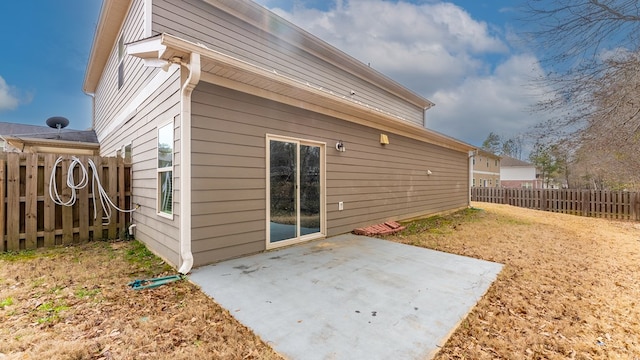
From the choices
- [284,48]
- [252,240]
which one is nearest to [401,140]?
[284,48]

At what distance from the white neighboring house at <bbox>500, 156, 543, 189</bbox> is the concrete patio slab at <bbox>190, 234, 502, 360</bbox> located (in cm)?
3833

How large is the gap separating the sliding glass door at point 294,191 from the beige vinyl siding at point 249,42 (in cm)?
271

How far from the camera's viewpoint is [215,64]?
348 centimetres

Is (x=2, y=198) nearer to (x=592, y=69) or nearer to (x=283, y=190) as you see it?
(x=283, y=190)

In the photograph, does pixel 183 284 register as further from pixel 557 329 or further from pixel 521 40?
pixel 521 40

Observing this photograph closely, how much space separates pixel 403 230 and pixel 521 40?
449 centimetres

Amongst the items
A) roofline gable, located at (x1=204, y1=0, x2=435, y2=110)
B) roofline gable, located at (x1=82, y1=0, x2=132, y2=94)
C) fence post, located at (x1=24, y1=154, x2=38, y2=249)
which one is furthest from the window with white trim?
roofline gable, located at (x1=82, y1=0, x2=132, y2=94)

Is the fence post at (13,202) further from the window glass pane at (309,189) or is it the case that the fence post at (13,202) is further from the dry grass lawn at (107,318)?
the window glass pane at (309,189)

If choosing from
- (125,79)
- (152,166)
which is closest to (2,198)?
(152,166)

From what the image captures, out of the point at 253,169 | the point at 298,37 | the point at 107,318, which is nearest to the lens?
the point at 107,318

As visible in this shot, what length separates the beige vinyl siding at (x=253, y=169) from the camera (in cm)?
372

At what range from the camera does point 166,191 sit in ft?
13.4

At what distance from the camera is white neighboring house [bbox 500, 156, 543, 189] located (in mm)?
34719

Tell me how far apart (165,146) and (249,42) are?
3.49 m
